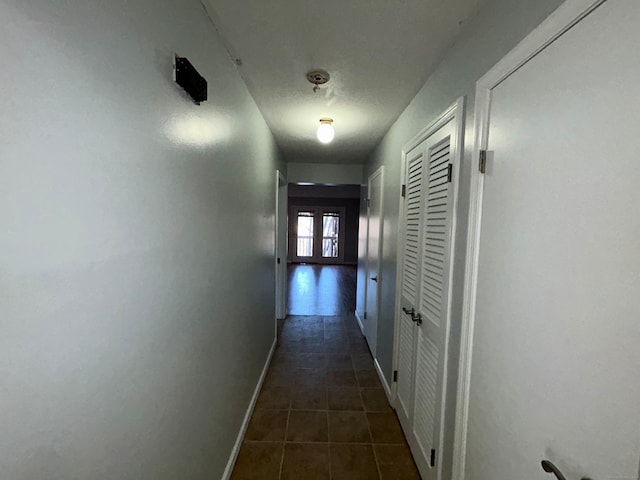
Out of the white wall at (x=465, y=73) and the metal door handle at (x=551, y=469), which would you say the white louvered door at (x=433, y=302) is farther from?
the metal door handle at (x=551, y=469)

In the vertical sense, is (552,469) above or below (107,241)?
below

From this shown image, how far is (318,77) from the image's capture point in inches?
67.9

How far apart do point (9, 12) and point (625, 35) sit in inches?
44.5

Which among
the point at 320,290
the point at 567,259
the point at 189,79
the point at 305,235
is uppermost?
the point at 189,79

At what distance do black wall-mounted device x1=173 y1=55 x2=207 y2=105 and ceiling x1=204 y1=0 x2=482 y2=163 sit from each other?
375 millimetres

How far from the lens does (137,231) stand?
0.79m

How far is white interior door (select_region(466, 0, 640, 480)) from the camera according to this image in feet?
1.96

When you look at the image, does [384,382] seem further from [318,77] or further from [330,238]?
[330,238]

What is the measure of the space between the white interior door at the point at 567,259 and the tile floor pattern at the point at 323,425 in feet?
3.22

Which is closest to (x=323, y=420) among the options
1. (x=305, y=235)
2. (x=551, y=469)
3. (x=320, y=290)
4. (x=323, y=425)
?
(x=323, y=425)

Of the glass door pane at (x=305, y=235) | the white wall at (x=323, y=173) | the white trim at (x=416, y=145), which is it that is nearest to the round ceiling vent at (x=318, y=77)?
the white trim at (x=416, y=145)

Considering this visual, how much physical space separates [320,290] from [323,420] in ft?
13.8

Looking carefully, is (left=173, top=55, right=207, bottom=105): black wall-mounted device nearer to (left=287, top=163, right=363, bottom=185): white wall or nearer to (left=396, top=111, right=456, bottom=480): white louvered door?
(left=396, top=111, right=456, bottom=480): white louvered door

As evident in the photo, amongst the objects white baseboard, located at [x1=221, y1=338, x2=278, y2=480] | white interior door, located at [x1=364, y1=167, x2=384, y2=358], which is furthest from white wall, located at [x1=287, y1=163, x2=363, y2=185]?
white baseboard, located at [x1=221, y1=338, x2=278, y2=480]
